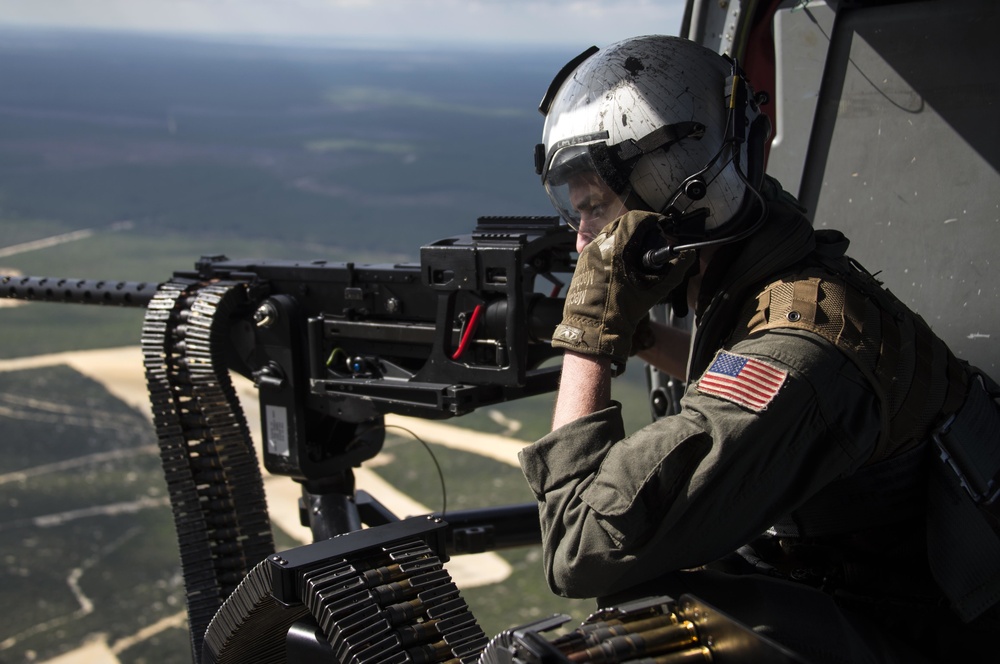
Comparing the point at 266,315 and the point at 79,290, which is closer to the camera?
the point at 266,315

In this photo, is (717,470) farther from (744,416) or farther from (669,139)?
(669,139)

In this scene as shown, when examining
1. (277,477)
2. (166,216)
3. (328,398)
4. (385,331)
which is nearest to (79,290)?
(328,398)

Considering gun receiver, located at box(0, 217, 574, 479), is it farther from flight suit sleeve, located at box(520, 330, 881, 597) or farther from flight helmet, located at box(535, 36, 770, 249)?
flight suit sleeve, located at box(520, 330, 881, 597)

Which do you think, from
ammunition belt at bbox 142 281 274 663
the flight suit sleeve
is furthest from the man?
ammunition belt at bbox 142 281 274 663

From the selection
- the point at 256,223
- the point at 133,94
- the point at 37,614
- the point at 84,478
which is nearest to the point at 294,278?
the point at 37,614

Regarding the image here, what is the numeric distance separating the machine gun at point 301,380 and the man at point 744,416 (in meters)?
1.20

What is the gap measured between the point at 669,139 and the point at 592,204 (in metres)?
0.27

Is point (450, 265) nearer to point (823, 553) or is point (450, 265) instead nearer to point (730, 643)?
point (823, 553)

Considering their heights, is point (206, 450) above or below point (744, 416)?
below

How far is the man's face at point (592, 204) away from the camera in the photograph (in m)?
2.81

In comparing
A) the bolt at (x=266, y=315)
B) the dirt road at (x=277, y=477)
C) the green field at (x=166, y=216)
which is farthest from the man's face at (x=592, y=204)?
the dirt road at (x=277, y=477)

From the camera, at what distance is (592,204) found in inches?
112

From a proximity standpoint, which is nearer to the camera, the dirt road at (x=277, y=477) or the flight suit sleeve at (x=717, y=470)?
the flight suit sleeve at (x=717, y=470)

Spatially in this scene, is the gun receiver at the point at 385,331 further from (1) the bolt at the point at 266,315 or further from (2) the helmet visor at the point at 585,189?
(2) the helmet visor at the point at 585,189
